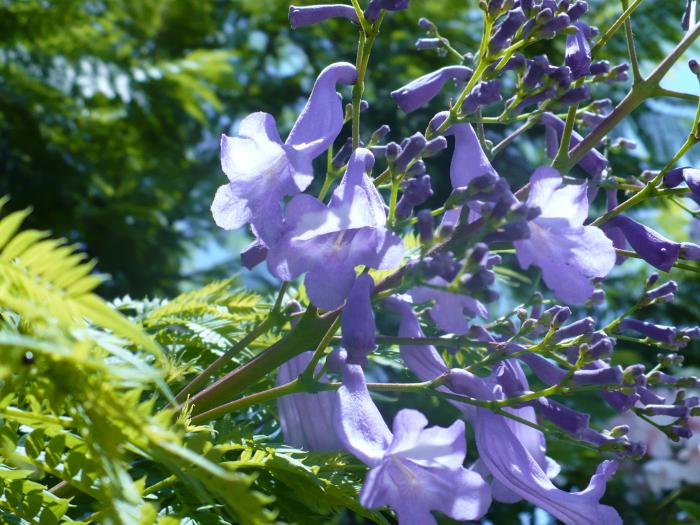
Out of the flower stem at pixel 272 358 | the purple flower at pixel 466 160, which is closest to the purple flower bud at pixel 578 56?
the purple flower at pixel 466 160

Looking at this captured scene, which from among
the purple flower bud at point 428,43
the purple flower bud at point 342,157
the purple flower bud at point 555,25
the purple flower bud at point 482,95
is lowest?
the purple flower bud at point 342,157

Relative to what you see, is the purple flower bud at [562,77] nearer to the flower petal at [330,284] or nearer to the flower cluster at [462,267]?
the flower cluster at [462,267]

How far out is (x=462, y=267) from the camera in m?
0.68

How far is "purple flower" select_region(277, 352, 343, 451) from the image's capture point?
0.83m

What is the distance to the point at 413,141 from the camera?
75 cm

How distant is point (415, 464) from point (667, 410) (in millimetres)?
298

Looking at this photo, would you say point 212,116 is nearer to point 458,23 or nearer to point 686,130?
point 458,23

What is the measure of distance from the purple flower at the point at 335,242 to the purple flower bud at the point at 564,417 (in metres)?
0.22

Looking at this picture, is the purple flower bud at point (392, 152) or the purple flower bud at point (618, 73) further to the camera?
the purple flower bud at point (618, 73)

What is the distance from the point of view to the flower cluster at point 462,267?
2.25ft

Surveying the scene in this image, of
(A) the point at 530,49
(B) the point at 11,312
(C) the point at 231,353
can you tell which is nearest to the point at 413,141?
(C) the point at 231,353

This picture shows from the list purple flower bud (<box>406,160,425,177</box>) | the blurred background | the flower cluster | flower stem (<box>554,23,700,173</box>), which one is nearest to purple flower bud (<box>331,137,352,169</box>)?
the flower cluster

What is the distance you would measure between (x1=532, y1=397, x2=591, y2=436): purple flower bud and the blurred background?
6.07 feet

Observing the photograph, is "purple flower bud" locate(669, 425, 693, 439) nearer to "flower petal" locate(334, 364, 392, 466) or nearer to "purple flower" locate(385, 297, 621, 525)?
"purple flower" locate(385, 297, 621, 525)
